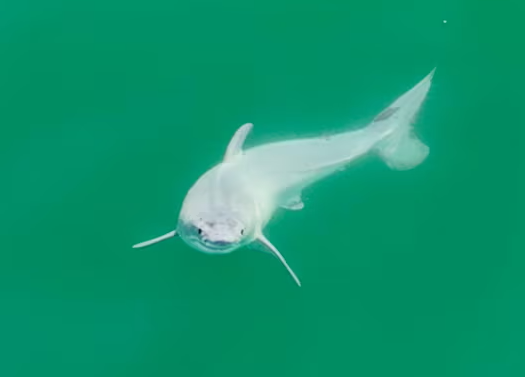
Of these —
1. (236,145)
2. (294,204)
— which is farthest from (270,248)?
(236,145)

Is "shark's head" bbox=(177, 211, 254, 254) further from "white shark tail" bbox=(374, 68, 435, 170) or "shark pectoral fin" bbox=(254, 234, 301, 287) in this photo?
"white shark tail" bbox=(374, 68, 435, 170)

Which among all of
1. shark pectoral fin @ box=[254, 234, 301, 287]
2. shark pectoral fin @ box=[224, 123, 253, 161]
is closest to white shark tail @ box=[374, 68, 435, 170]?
shark pectoral fin @ box=[224, 123, 253, 161]

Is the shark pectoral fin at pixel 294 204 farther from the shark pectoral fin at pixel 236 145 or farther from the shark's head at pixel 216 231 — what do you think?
the shark's head at pixel 216 231

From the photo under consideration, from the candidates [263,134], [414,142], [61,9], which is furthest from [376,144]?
[61,9]

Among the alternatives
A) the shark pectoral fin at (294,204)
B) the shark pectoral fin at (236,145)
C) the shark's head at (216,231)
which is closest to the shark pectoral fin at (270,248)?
the shark's head at (216,231)

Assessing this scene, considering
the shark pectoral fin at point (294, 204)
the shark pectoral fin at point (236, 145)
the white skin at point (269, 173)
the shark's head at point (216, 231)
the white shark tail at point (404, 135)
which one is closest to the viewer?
the shark's head at point (216, 231)

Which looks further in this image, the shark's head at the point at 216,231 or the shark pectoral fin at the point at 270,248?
the shark pectoral fin at the point at 270,248

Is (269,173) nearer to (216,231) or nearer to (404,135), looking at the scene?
(216,231)
